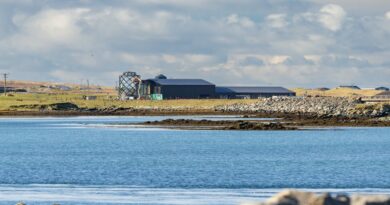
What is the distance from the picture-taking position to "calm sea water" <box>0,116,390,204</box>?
122ft

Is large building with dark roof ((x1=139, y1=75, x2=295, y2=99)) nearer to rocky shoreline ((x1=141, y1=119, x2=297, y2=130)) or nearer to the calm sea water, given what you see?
rocky shoreline ((x1=141, y1=119, x2=297, y2=130))

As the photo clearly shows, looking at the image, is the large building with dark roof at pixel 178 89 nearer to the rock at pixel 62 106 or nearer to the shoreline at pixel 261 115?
the rock at pixel 62 106

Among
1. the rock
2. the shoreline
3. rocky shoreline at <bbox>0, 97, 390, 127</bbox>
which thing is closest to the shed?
rocky shoreline at <bbox>0, 97, 390, 127</bbox>

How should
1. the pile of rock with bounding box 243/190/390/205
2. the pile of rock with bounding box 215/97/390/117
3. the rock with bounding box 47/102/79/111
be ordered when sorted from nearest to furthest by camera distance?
the pile of rock with bounding box 243/190/390/205, the pile of rock with bounding box 215/97/390/117, the rock with bounding box 47/102/79/111

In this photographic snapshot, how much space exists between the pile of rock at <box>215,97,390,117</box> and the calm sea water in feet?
64.2

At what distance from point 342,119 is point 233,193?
260ft

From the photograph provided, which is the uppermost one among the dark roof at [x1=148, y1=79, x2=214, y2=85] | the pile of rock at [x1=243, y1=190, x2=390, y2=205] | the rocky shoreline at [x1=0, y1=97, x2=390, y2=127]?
the dark roof at [x1=148, y1=79, x2=214, y2=85]

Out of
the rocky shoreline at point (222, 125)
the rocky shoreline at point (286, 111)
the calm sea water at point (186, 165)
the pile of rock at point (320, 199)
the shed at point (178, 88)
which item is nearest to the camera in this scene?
the pile of rock at point (320, 199)

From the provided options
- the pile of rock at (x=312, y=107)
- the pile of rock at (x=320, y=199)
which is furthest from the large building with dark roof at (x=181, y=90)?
the pile of rock at (x=320, y=199)

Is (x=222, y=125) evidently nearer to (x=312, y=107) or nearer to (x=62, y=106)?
(x=312, y=107)

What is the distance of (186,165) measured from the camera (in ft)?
181

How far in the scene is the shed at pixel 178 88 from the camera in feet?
609

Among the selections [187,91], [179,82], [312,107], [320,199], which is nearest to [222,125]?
[312,107]

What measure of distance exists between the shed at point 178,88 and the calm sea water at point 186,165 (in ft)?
277
